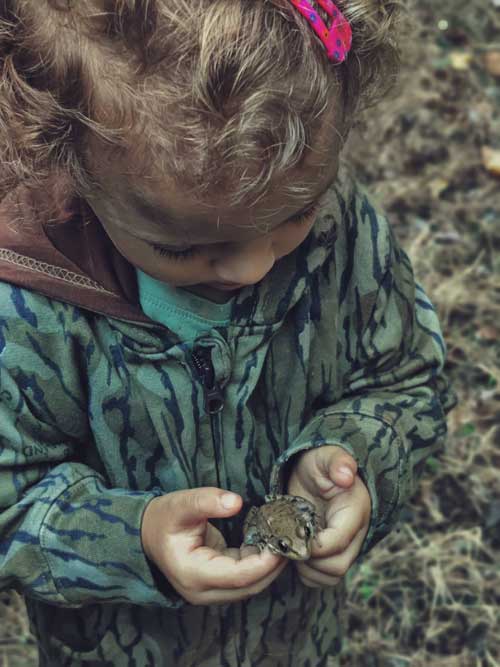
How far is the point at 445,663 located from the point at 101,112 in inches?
78.4

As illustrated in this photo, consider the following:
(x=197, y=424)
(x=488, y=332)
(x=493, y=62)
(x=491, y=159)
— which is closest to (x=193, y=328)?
(x=197, y=424)

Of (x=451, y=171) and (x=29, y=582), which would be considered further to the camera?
(x=451, y=171)

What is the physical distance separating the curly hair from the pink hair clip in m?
0.01

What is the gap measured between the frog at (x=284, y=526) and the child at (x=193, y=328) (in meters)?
0.03

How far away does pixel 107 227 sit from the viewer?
57.6 inches

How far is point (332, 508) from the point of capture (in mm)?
1703

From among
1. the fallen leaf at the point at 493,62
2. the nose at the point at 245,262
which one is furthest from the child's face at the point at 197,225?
the fallen leaf at the point at 493,62

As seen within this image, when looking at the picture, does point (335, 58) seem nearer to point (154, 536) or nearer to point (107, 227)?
point (107, 227)

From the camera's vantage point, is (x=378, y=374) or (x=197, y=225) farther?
(x=378, y=374)

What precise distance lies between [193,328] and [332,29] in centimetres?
55

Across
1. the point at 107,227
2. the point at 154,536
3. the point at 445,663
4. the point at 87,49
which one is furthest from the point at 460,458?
the point at 87,49

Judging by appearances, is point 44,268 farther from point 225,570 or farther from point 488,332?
point 488,332

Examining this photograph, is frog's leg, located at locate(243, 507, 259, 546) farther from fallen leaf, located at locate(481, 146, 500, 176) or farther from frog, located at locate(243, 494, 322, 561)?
fallen leaf, located at locate(481, 146, 500, 176)

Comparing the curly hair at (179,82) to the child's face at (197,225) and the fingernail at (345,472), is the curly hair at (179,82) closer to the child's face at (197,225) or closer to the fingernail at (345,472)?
the child's face at (197,225)
